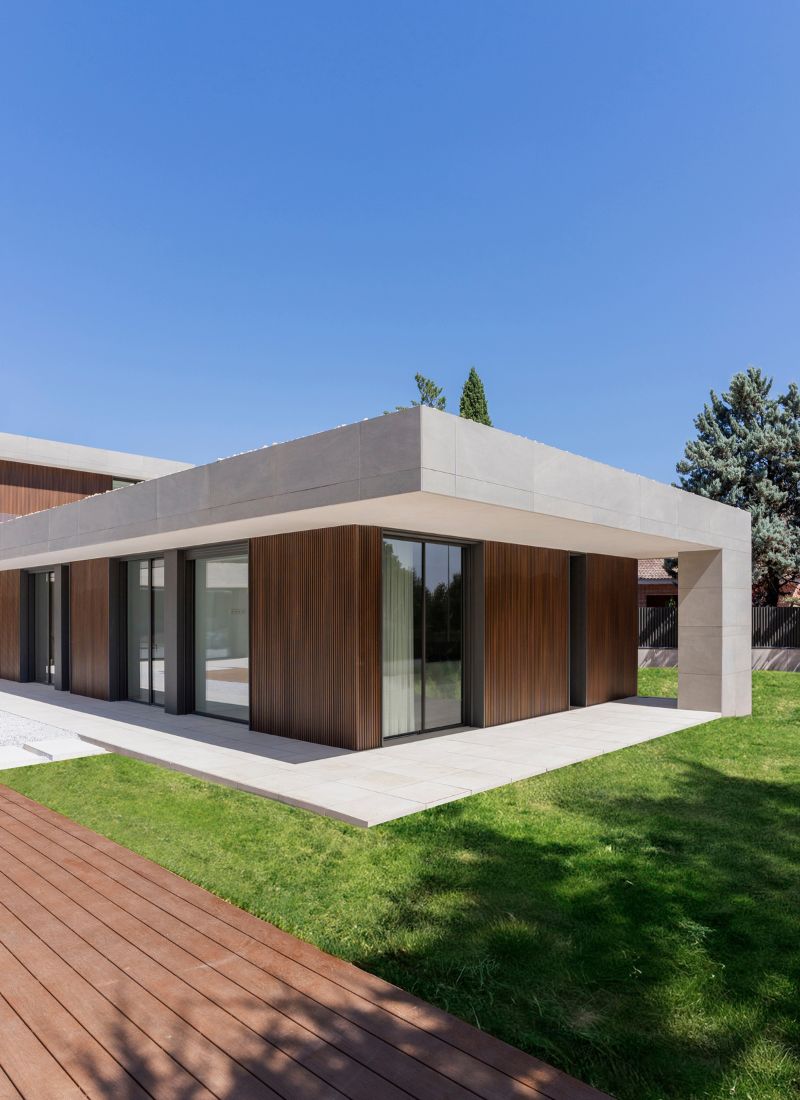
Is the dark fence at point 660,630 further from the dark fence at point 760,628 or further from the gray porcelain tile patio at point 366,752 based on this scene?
the gray porcelain tile patio at point 366,752

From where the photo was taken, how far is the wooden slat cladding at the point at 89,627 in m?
15.0

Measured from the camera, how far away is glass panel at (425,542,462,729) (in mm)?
10781

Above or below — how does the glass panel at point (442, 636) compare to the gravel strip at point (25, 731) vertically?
above

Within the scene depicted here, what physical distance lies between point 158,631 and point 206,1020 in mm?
11421

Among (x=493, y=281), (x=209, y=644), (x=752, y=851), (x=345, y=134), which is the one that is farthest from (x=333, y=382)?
(x=752, y=851)

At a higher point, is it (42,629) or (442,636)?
(442,636)

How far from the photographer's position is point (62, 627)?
16.8 meters

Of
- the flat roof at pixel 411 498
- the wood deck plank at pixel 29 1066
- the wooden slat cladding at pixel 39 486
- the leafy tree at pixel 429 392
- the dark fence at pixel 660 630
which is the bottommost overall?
the dark fence at pixel 660 630

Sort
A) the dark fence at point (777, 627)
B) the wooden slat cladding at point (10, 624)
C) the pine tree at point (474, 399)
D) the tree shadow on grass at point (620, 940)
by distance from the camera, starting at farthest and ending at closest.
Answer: the pine tree at point (474, 399)
the dark fence at point (777, 627)
the wooden slat cladding at point (10, 624)
the tree shadow on grass at point (620, 940)

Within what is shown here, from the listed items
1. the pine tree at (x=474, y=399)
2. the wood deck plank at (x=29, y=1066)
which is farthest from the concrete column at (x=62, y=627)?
the pine tree at (x=474, y=399)

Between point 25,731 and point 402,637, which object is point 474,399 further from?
point 25,731

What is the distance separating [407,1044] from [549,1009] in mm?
748

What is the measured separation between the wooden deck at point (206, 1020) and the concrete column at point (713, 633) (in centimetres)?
1141

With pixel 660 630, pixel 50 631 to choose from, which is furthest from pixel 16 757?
pixel 660 630
